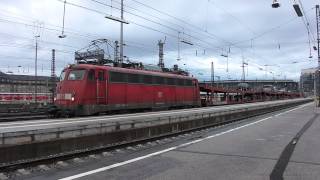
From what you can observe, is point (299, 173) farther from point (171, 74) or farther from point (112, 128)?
point (171, 74)

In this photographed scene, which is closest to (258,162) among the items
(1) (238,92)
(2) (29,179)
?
(2) (29,179)

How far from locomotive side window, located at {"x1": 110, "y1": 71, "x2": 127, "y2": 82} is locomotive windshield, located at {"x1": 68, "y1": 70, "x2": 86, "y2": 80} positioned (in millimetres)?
2588

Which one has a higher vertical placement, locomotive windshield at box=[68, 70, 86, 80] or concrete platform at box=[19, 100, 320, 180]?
locomotive windshield at box=[68, 70, 86, 80]

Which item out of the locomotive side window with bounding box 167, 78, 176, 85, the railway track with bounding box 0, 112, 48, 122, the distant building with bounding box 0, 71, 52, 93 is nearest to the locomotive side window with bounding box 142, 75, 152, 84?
the locomotive side window with bounding box 167, 78, 176, 85

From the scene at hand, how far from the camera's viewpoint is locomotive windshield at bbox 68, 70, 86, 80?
30.8m

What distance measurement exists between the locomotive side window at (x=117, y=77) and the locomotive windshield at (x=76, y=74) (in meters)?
A: 2.59

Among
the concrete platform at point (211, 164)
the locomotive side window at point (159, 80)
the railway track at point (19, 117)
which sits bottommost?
the concrete platform at point (211, 164)

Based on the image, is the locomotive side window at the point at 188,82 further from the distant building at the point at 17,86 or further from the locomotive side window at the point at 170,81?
the distant building at the point at 17,86

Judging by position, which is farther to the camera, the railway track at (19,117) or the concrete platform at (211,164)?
the railway track at (19,117)

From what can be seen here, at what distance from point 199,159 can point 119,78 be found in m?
20.6

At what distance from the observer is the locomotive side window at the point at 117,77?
3291 centimetres

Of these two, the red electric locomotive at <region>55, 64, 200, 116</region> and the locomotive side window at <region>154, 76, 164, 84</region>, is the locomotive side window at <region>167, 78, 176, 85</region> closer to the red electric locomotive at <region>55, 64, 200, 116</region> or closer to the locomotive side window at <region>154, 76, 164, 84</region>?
the red electric locomotive at <region>55, 64, 200, 116</region>

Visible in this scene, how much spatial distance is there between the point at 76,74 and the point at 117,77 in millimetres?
3521

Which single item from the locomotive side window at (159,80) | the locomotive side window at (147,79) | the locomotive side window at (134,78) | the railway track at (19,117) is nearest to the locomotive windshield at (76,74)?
the railway track at (19,117)
